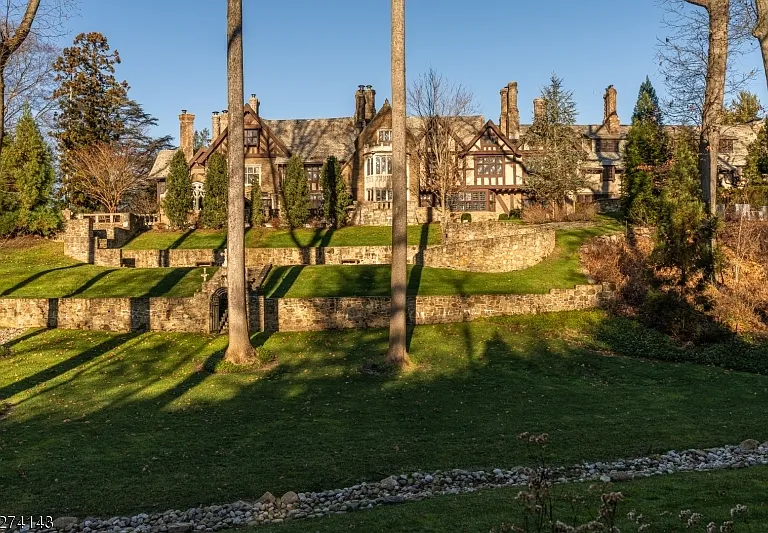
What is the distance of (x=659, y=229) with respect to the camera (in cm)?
2644

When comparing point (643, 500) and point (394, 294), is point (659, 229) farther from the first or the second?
point (643, 500)

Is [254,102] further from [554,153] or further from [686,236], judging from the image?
[686,236]

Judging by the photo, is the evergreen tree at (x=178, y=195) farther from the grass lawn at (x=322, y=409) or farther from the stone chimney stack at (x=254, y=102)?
the grass lawn at (x=322, y=409)

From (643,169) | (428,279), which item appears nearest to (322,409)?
(428,279)

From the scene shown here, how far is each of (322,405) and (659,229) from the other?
1615 centimetres

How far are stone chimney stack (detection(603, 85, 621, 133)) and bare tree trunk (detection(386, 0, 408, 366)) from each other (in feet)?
158

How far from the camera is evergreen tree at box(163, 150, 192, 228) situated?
46719mm

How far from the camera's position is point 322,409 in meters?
16.9

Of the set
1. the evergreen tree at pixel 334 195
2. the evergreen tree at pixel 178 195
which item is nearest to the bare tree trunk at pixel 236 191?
the evergreen tree at pixel 334 195

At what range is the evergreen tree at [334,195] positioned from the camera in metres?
47.3

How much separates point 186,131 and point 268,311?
34.9 meters

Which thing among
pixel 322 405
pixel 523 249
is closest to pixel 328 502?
pixel 322 405

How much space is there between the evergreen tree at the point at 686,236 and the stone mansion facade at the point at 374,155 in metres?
24.6

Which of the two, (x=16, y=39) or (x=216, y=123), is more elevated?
(x=216, y=123)
